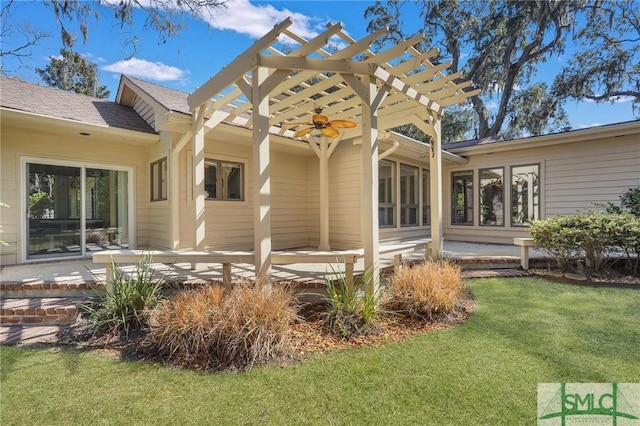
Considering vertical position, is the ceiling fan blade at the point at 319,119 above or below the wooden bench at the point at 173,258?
above

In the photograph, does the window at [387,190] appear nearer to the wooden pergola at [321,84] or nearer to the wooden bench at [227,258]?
the wooden pergola at [321,84]

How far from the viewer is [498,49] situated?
17219 millimetres

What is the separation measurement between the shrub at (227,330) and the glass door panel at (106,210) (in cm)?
463

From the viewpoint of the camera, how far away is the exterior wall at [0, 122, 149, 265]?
5777 millimetres

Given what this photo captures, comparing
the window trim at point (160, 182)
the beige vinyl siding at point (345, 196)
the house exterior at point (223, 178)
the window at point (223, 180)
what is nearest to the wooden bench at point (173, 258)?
the house exterior at point (223, 178)

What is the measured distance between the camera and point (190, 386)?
2600 mm

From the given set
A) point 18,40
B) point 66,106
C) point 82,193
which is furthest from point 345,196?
point 18,40

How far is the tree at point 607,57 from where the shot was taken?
48.8 ft

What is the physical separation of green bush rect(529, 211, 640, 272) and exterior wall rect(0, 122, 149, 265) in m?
8.77

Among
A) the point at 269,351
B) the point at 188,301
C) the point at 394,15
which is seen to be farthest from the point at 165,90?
the point at 394,15

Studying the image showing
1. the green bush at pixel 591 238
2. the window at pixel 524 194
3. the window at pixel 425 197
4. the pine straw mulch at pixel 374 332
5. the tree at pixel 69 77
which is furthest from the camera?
the tree at pixel 69 77

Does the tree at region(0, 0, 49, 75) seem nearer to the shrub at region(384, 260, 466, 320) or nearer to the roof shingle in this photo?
the roof shingle

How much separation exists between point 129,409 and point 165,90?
750 centimetres

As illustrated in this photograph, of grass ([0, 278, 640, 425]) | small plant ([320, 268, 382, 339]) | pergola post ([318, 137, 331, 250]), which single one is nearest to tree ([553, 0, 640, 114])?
pergola post ([318, 137, 331, 250])
